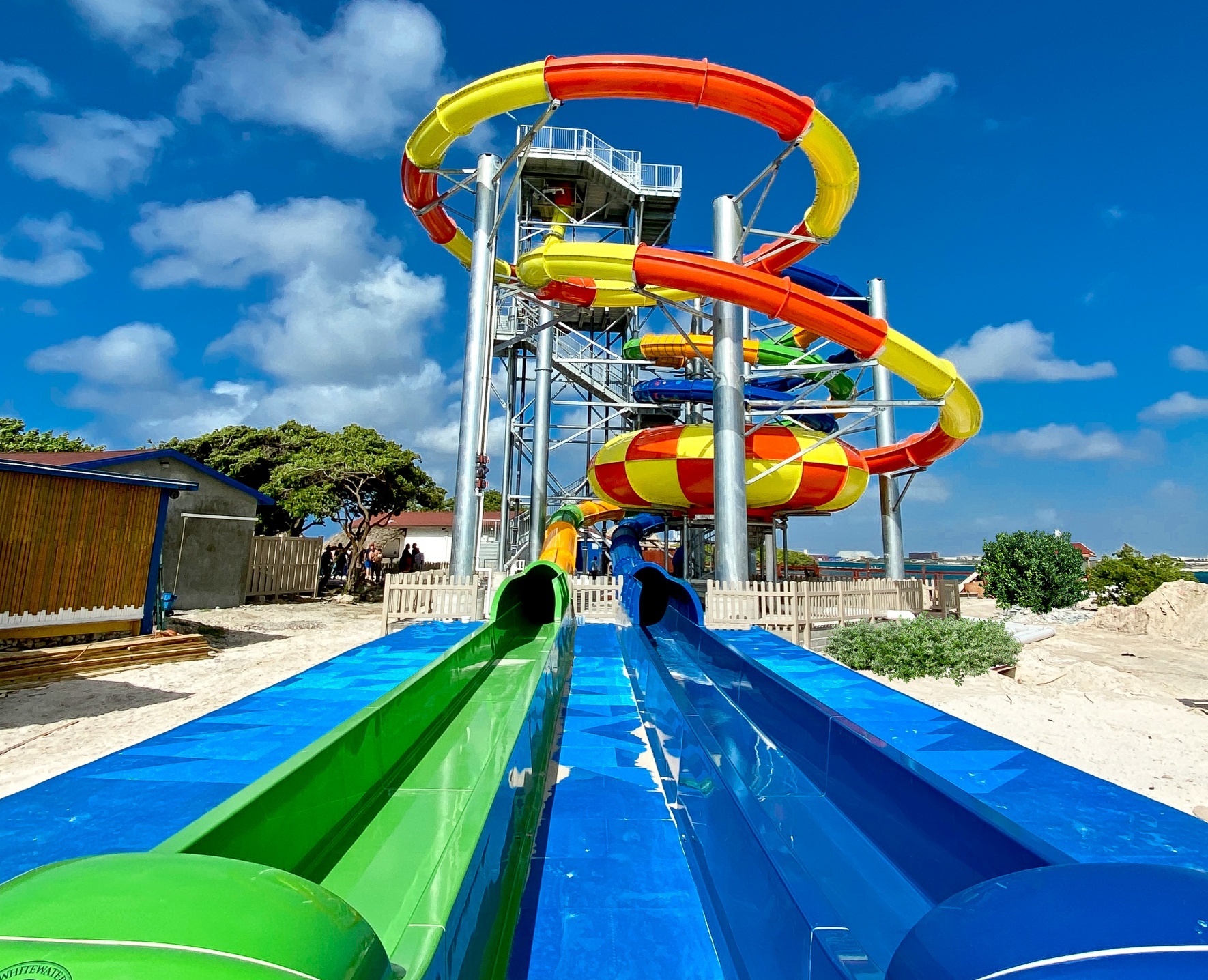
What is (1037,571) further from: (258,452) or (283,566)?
(258,452)

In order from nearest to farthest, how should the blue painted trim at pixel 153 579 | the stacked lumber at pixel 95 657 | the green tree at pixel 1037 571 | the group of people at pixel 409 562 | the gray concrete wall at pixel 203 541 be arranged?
the stacked lumber at pixel 95 657, the blue painted trim at pixel 153 579, the gray concrete wall at pixel 203 541, the green tree at pixel 1037 571, the group of people at pixel 409 562

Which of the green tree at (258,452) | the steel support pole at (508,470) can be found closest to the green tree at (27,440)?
the green tree at (258,452)

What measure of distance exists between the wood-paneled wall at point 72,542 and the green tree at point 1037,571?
20260mm

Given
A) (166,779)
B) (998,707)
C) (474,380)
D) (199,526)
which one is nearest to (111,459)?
(199,526)

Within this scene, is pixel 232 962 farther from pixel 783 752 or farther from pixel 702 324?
pixel 702 324

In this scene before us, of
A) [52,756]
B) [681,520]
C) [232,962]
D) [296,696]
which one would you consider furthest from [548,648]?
[681,520]

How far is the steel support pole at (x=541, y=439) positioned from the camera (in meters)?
14.9

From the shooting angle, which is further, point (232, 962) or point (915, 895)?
point (915, 895)

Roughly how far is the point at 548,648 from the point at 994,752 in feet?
11.0

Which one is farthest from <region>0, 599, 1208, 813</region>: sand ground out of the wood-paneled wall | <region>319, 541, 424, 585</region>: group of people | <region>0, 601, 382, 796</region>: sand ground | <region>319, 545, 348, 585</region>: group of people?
<region>319, 541, 424, 585</region>: group of people

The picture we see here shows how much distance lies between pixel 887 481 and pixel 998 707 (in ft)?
31.7

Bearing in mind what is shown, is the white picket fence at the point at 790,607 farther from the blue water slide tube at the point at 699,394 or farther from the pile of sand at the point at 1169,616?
the pile of sand at the point at 1169,616

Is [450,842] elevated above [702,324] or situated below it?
below

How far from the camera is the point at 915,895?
2.37m
